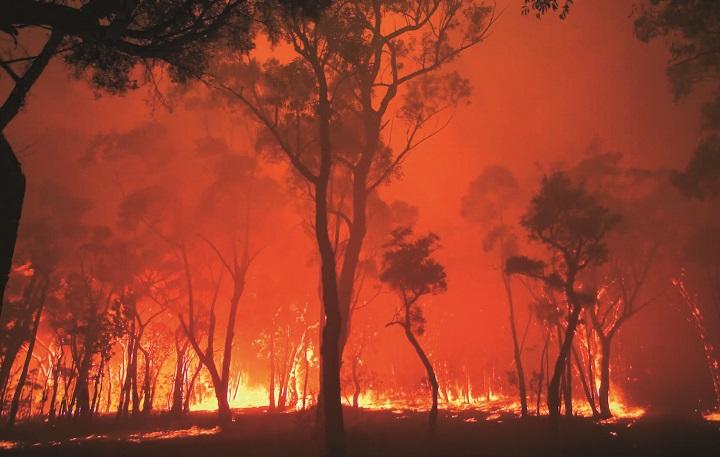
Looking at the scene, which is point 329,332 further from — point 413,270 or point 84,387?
point 84,387

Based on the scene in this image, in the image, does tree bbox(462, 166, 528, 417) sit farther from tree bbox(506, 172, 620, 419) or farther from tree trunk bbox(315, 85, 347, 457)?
tree trunk bbox(315, 85, 347, 457)

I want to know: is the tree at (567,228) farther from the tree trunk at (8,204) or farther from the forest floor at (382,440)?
the tree trunk at (8,204)

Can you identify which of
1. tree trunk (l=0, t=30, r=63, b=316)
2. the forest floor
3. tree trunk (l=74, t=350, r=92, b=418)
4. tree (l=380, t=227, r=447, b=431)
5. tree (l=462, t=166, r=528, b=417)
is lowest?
the forest floor

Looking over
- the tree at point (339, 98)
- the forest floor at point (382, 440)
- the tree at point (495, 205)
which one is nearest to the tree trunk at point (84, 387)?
the forest floor at point (382, 440)

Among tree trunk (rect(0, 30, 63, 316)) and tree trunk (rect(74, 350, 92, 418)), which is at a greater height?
tree trunk (rect(0, 30, 63, 316))

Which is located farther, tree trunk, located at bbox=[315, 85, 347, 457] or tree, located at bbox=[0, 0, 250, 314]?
tree trunk, located at bbox=[315, 85, 347, 457]

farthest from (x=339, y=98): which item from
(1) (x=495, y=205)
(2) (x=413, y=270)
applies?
(1) (x=495, y=205)

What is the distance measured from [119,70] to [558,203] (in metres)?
18.9

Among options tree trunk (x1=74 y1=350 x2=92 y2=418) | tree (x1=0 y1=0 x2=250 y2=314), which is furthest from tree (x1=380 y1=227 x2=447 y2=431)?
tree trunk (x1=74 y1=350 x2=92 y2=418)

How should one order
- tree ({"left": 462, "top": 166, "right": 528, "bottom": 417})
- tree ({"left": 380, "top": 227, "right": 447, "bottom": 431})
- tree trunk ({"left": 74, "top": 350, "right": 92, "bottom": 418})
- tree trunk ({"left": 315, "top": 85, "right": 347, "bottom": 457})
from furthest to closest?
tree ({"left": 462, "top": 166, "right": 528, "bottom": 417})
tree trunk ({"left": 74, "top": 350, "right": 92, "bottom": 418})
tree ({"left": 380, "top": 227, "right": 447, "bottom": 431})
tree trunk ({"left": 315, "top": 85, "right": 347, "bottom": 457})

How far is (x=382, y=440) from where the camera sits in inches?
609

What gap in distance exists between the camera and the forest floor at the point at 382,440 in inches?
572

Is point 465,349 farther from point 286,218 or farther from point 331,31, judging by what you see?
point 331,31

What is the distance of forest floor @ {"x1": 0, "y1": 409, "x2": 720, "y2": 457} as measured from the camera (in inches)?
572
